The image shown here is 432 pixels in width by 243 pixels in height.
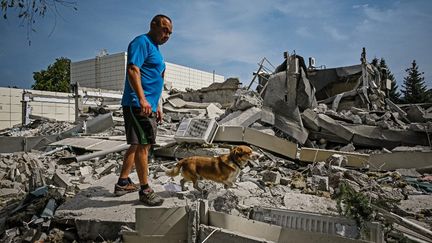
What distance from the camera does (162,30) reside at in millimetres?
3012

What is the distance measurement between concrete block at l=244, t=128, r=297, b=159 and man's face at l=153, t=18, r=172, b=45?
335cm

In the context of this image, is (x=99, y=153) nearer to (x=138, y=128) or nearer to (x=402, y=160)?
(x=138, y=128)

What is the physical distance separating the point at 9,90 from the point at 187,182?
1686cm

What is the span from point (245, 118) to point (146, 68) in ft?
14.4

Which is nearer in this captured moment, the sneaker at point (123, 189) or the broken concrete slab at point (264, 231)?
the broken concrete slab at point (264, 231)

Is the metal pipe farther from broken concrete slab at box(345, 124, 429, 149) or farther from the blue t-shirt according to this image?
broken concrete slab at box(345, 124, 429, 149)

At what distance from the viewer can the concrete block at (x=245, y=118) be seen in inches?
275

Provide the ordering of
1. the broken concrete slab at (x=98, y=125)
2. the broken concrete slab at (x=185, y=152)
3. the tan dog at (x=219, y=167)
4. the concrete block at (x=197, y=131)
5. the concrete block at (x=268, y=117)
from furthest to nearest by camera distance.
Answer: the broken concrete slab at (x=98, y=125), the concrete block at (x=268, y=117), the concrete block at (x=197, y=131), the broken concrete slab at (x=185, y=152), the tan dog at (x=219, y=167)

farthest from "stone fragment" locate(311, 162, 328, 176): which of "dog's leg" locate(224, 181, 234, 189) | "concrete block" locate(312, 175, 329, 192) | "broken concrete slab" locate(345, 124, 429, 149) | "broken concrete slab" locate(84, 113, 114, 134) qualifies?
"broken concrete slab" locate(84, 113, 114, 134)

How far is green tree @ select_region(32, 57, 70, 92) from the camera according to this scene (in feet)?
94.7

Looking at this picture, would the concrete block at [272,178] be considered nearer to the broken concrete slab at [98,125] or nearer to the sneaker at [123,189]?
the sneaker at [123,189]

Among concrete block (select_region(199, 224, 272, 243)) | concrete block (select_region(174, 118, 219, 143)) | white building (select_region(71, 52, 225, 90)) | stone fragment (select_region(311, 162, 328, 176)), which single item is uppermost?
white building (select_region(71, 52, 225, 90))

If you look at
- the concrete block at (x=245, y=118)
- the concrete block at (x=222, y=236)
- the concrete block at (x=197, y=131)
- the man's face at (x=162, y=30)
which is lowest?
the concrete block at (x=222, y=236)

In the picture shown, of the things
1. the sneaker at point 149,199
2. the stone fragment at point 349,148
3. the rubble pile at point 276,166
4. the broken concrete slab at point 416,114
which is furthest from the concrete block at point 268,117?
the sneaker at point 149,199
